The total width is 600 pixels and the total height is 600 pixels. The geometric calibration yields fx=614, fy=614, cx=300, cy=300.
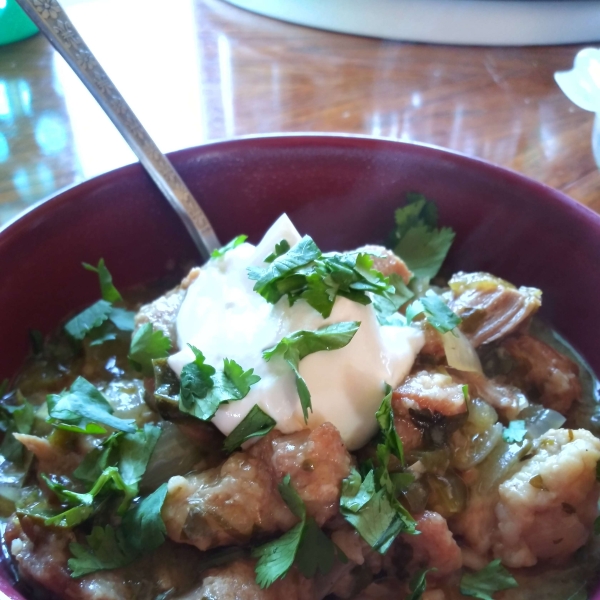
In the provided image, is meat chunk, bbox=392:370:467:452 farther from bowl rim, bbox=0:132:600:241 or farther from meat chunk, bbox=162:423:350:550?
bowl rim, bbox=0:132:600:241

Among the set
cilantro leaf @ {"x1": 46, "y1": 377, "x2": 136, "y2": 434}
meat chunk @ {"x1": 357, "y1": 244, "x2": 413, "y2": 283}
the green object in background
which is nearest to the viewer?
cilantro leaf @ {"x1": 46, "y1": 377, "x2": 136, "y2": 434}

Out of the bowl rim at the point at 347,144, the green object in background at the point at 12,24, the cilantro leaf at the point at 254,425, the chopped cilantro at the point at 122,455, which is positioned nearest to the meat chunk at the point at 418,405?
the cilantro leaf at the point at 254,425

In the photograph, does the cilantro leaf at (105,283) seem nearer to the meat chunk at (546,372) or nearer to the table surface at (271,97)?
the table surface at (271,97)

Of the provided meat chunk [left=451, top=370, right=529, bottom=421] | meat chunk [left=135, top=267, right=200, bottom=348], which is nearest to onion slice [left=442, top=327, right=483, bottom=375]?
meat chunk [left=451, top=370, right=529, bottom=421]

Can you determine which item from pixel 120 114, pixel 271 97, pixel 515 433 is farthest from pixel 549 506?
pixel 271 97

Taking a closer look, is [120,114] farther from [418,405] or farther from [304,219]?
[418,405]

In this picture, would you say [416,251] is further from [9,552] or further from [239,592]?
[9,552]

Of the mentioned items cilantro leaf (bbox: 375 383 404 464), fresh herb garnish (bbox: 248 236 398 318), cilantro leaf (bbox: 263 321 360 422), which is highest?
fresh herb garnish (bbox: 248 236 398 318)
